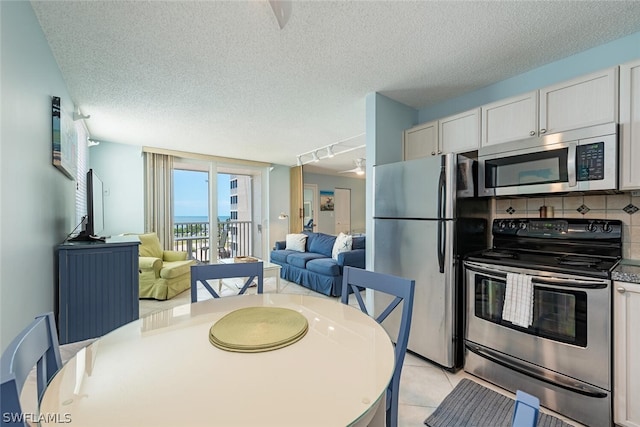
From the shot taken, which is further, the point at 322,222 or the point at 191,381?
the point at 322,222

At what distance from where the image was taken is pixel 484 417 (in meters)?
1.64

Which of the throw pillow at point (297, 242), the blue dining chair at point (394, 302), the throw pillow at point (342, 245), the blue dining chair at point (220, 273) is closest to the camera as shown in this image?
the blue dining chair at point (394, 302)

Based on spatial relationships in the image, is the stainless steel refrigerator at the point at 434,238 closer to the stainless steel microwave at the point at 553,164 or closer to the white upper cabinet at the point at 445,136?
the stainless steel microwave at the point at 553,164

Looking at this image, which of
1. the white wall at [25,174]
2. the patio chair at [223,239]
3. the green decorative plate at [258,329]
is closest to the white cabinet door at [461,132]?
the green decorative plate at [258,329]

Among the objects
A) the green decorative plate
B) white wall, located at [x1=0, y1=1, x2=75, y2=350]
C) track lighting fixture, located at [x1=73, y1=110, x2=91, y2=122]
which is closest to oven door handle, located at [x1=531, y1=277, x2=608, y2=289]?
the green decorative plate

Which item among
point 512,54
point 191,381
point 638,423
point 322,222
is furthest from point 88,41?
point 322,222

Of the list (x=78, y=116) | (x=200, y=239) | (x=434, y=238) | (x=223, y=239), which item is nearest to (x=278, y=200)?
(x=223, y=239)

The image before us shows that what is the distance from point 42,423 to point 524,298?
A: 2.23 meters

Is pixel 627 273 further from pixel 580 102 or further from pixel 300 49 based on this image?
pixel 300 49

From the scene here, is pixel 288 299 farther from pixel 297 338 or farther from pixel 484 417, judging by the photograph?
pixel 484 417

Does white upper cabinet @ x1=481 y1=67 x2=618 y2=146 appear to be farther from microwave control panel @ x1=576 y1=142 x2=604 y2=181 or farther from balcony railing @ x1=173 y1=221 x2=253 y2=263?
balcony railing @ x1=173 y1=221 x2=253 y2=263

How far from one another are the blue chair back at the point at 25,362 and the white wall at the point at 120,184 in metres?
4.35

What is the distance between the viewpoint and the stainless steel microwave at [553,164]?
1.69 m

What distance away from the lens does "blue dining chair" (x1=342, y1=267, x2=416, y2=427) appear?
3.89ft
